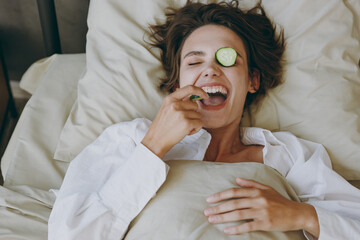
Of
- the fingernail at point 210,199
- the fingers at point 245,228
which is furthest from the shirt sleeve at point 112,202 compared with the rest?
the fingers at point 245,228

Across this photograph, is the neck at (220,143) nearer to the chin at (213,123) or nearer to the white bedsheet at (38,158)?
the chin at (213,123)

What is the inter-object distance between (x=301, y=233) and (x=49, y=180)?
1.00 meters

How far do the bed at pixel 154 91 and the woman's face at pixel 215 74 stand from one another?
0.74ft

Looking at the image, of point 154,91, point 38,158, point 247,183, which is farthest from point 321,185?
point 38,158

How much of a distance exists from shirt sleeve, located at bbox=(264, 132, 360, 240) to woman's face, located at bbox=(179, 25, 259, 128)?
0.25 meters

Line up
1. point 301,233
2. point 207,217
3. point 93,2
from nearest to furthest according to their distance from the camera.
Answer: point 207,217 → point 301,233 → point 93,2

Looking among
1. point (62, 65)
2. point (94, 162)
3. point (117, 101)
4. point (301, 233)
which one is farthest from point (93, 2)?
point (301, 233)

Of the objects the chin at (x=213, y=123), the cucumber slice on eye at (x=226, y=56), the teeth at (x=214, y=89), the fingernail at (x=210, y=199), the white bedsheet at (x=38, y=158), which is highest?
the cucumber slice on eye at (x=226, y=56)

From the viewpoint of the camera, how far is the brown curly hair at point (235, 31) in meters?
1.63

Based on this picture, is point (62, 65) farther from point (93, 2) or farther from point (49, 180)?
point (49, 180)

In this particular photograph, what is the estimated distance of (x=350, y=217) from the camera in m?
1.32

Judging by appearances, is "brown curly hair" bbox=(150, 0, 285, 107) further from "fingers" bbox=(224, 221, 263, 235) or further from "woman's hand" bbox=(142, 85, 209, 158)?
"fingers" bbox=(224, 221, 263, 235)

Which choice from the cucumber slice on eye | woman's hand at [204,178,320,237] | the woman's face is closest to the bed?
the woman's face

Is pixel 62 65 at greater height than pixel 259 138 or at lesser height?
greater
